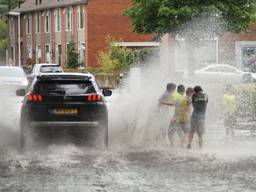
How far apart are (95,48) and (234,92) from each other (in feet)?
141

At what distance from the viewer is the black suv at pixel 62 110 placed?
17.3m

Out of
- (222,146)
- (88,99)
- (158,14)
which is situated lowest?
(222,146)

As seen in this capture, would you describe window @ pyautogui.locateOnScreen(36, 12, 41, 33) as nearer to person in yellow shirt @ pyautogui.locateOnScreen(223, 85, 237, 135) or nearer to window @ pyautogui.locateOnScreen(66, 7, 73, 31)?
window @ pyautogui.locateOnScreen(66, 7, 73, 31)

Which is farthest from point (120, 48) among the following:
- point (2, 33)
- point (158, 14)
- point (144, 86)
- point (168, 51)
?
point (2, 33)

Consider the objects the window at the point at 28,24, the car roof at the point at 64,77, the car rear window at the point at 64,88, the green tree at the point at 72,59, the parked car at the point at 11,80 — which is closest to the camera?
the car rear window at the point at 64,88

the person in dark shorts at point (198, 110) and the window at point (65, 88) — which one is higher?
the window at point (65, 88)

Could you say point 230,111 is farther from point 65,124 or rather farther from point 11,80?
point 11,80

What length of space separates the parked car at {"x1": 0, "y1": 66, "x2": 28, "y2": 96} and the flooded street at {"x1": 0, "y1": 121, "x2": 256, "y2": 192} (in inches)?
645

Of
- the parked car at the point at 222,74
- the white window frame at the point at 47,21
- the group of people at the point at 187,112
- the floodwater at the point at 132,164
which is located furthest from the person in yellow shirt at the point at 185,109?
→ the white window frame at the point at 47,21

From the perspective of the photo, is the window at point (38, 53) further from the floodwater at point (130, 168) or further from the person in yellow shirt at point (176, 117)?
the person in yellow shirt at point (176, 117)

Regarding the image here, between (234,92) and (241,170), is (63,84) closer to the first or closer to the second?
(241,170)

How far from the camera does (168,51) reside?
53.0m

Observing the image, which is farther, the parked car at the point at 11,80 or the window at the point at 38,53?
the window at the point at 38,53

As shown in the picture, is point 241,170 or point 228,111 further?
point 228,111
